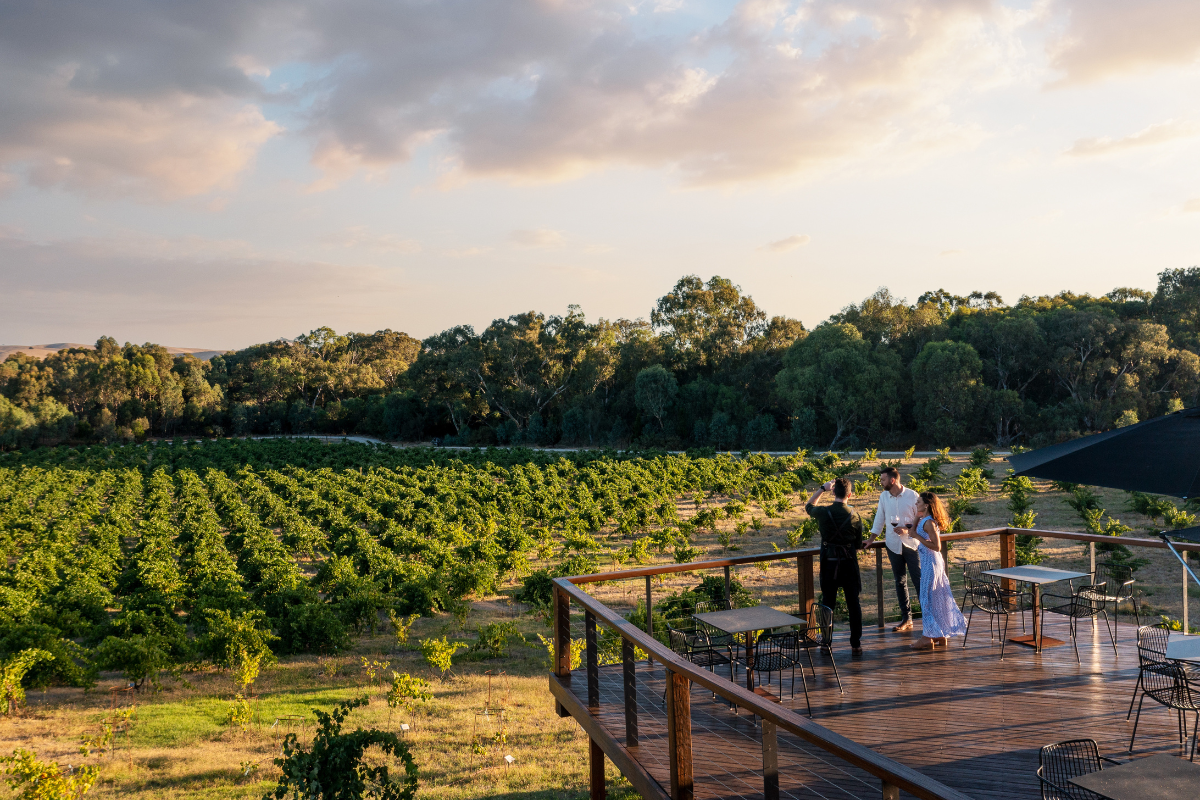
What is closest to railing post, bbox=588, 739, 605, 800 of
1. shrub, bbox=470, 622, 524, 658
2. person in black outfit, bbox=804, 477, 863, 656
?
person in black outfit, bbox=804, 477, 863, 656

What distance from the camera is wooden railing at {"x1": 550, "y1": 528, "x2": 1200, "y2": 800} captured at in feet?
6.97

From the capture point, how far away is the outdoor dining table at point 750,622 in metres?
4.99

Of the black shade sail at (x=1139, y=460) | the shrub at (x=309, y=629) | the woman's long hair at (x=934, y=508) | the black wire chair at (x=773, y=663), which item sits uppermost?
the black shade sail at (x=1139, y=460)

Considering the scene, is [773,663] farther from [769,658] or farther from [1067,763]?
[1067,763]

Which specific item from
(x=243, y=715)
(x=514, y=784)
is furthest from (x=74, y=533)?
(x=514, y=784)

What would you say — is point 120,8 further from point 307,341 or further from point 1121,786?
point 307,341

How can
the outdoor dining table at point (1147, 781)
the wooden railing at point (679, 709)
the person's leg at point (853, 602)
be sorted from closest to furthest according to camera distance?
1. the wooden railing at point (679, 709)
2. the outdoor dining table at point (1147, 781)
3. the person's leg at point (853, 602)

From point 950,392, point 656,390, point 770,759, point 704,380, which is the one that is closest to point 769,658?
point 770,759

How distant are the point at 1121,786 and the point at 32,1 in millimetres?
22811

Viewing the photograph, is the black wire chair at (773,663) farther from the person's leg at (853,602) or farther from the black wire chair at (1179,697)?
the black wire chair at (1179,697)

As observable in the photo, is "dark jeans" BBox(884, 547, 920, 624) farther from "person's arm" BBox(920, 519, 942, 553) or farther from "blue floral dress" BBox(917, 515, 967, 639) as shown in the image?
"person's arm" BBox(920, 519, 942, 553)

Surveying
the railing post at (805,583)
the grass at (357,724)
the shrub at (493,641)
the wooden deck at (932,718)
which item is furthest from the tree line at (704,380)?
the railing post at (805,583)

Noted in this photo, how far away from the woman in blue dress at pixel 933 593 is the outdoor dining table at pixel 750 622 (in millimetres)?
1359

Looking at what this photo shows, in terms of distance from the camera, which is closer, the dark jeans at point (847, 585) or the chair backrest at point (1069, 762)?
the chair backrest at point (1069, 762)
